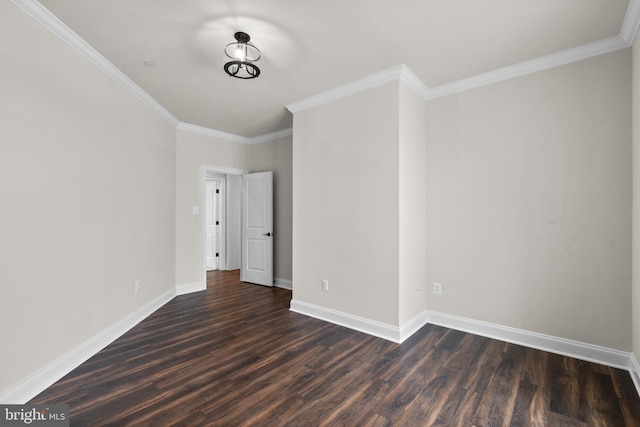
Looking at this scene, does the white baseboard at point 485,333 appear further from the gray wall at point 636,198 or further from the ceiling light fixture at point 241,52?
the ceiling light fixture at point 241,52

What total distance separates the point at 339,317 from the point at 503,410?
184 centimetres

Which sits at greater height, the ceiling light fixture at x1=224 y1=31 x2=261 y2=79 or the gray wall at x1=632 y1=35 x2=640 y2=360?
the ceiling light fixture at x1=224 y1=31 x2=261 y2=79

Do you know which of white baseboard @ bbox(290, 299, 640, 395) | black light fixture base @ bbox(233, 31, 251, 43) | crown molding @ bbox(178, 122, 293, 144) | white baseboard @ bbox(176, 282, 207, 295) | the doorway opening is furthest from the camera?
the doorway opening

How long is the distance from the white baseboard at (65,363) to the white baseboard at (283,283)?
2271 millimetres

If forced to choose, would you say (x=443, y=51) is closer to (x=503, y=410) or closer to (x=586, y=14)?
(x=586, y=14)

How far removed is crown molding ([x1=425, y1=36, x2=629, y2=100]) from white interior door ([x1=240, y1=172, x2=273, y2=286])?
315 cm

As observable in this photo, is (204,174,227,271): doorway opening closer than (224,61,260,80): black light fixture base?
No

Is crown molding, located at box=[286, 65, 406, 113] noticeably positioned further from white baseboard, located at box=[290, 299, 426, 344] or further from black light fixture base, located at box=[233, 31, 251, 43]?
white baseboard, located at box=[290, 299, 426, 344]

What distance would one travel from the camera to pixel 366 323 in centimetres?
337

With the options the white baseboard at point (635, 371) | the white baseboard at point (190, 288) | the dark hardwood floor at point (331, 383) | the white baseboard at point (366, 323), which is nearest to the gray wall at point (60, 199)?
the dark hardwood floor at point (331, 383)

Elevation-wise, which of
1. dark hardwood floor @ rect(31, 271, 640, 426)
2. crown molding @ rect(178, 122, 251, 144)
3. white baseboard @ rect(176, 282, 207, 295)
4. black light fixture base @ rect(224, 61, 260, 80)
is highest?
crown molding @ rect(178, 122, 251, 144)

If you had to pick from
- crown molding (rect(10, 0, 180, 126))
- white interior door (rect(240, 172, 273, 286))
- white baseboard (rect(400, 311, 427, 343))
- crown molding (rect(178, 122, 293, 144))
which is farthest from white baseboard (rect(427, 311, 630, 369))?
crown molding (rect(10, 0, 180, 126))

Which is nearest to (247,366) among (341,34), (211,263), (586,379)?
(586,379)

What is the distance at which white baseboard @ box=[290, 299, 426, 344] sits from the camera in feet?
10.4
